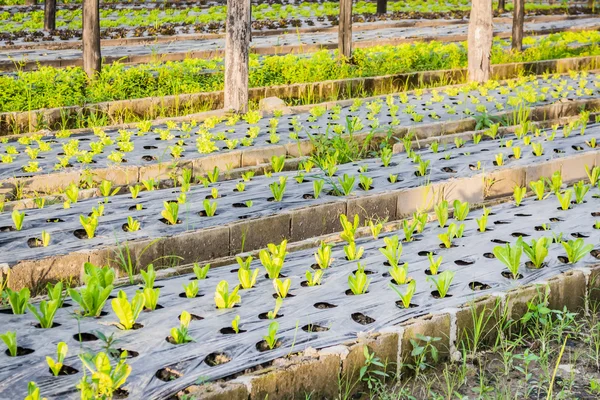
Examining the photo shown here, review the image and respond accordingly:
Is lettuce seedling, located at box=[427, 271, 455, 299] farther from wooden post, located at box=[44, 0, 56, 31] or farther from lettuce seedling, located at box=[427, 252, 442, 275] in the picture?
wooden post, located at box=[44, 0, 56, 31]

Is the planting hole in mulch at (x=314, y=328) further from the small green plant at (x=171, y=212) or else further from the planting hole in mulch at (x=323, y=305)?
the small green plant at (x=171, y=212)

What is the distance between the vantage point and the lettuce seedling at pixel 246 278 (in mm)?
3918

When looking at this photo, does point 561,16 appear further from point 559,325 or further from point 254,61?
point 559,325

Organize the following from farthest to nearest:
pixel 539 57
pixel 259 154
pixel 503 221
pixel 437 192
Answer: pixel 539 57 → pixel 259 154 → pixel 437 192 → pixel 503 221

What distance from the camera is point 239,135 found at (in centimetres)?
790

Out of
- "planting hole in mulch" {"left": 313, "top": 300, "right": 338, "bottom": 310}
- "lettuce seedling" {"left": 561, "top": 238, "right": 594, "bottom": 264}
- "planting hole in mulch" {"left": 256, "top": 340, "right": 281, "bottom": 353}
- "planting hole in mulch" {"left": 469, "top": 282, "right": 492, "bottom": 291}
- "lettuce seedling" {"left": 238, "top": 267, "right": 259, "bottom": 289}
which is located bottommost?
"planting hole in mulch" {"left": 256, "top": 340, "right": 281, "bottom": 353}

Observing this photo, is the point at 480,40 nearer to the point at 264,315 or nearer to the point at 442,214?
the point at 442,214

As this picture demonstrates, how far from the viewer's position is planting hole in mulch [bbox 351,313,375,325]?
358cm

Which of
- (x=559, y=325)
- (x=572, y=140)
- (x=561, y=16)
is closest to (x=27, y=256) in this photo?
(x=559, y=325)

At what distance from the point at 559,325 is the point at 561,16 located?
21.2m

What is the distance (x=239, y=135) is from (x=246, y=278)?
Answer: 4.14 m

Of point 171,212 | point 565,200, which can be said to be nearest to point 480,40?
point 565,200

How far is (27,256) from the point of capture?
4.44 meters

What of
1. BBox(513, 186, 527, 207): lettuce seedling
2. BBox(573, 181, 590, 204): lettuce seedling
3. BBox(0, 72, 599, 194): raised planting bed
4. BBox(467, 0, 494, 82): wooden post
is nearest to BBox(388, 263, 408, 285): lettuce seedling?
BBox(513, 186, 527, 207): lettuce seedling
